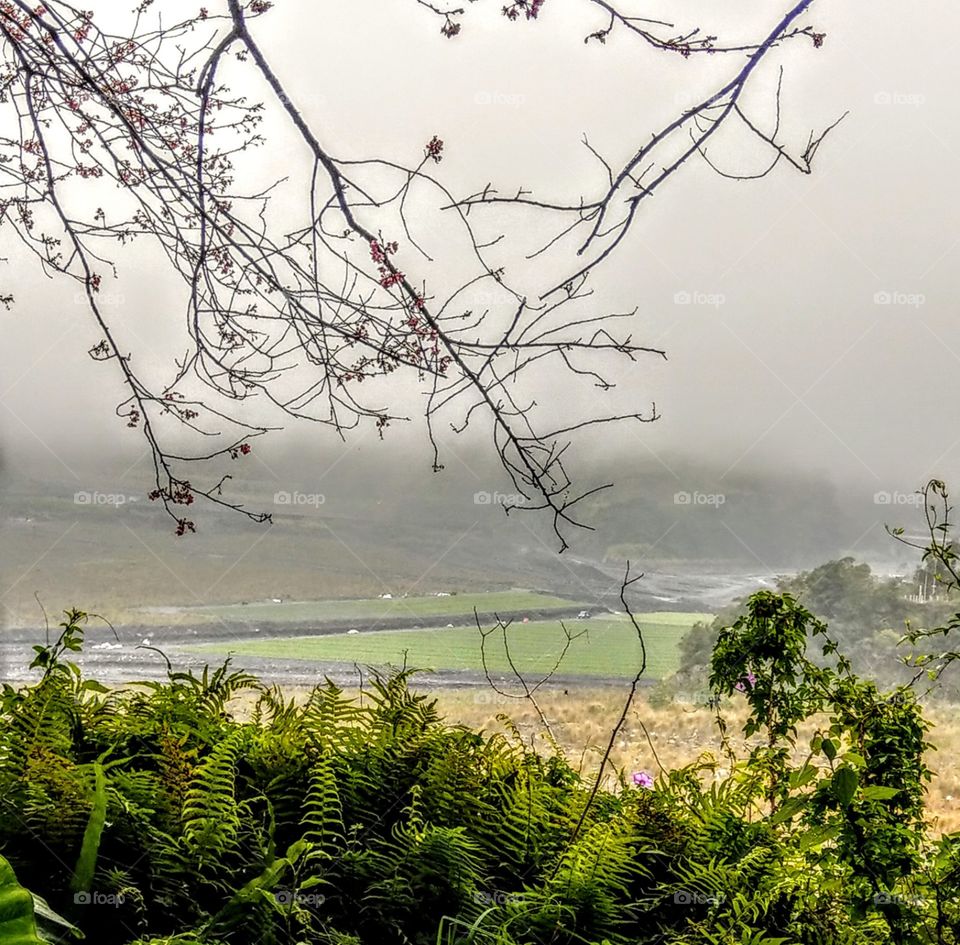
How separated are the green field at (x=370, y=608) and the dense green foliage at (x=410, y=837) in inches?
23.7

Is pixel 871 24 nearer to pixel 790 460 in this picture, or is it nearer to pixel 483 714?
pixel 790 460

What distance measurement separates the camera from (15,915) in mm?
611

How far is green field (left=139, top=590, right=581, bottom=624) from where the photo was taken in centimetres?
177

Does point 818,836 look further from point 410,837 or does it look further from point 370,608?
point 370,608

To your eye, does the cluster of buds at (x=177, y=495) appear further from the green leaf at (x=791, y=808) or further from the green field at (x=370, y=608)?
the green leaf at (x=791, y=808)

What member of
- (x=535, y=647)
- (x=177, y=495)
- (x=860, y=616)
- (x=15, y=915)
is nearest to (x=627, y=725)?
(x=535, y=647)

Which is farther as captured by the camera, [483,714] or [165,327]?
[165,327]

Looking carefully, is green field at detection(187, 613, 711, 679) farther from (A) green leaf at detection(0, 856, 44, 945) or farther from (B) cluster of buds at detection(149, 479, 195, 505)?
(A) green leaf at detection(0, 856, 44, 945)

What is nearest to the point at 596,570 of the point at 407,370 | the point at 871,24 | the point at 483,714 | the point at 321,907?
the point at 483,714

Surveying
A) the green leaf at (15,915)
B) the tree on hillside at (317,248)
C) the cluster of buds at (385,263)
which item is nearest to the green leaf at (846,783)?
the green leaf at (15,915)

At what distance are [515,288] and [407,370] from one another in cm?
26

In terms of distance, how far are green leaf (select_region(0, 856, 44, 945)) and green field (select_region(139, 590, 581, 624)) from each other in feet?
3.93

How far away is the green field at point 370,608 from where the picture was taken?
177 centimetres

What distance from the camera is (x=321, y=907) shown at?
0.85 metres
